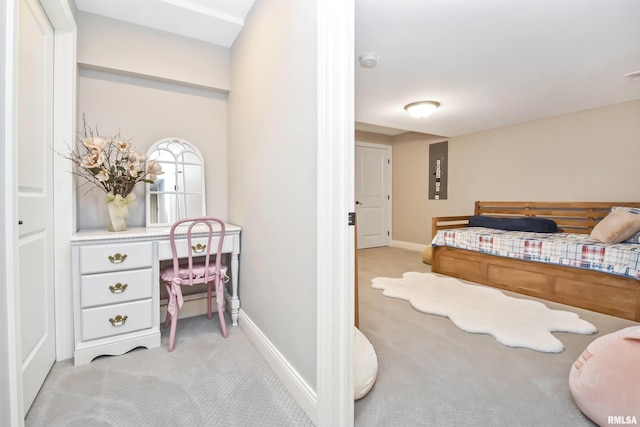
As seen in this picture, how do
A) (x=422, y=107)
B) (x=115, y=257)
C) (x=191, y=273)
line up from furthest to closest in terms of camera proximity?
(x=422, y=107) → (x=191, y=273) → (x=115, y=257)

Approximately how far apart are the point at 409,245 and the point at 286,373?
14.5ft

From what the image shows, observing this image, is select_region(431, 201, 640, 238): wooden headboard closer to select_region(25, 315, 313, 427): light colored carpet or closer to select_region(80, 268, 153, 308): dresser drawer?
select_region(25, 315, 313, 427): light colored carpet

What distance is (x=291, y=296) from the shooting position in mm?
1455

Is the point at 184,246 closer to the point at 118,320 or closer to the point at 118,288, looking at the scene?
the point at 118,288

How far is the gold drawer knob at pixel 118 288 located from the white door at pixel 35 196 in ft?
1.00

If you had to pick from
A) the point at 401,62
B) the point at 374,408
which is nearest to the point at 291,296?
the point at 374,408

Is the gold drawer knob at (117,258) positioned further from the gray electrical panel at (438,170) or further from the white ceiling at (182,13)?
the gray electrical panel at (438,170)

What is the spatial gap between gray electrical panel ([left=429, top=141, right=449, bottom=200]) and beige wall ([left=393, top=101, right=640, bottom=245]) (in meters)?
0.09

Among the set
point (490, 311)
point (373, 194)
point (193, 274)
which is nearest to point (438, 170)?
point (373, 194)

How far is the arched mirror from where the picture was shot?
2.27 meters

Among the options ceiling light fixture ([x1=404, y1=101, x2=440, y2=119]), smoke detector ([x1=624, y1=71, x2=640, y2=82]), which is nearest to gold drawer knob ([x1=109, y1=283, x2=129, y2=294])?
ceiling light fixture ([x1=404, y1=101, x2=440, y2=119])

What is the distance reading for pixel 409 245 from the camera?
17.8 ft

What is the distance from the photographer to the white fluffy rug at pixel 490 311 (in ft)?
6.45

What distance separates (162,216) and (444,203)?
442 centimetres
